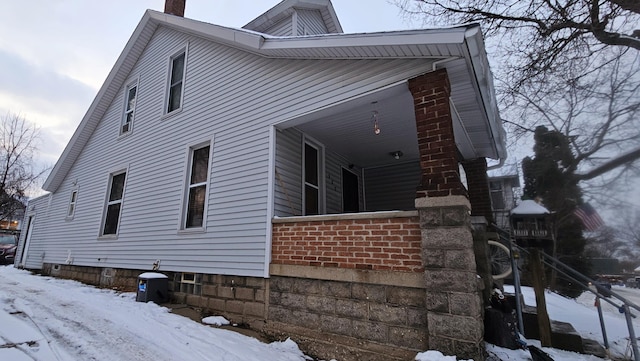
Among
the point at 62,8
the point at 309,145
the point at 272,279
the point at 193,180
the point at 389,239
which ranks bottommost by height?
the point at 272,279

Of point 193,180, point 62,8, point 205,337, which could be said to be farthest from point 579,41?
point 62,8

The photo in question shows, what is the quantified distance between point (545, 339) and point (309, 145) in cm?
526

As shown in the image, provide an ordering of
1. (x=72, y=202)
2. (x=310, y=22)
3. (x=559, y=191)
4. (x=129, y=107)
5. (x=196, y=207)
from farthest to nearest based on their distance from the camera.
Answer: (x=559, y=191) < (x=72, y=202) < (x=129, y=107) < (x=310, y=22) < (x=196, y=207)

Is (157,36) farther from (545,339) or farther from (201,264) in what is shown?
(545,339)

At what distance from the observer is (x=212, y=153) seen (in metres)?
6.29

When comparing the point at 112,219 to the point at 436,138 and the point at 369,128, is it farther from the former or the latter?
the point at 436,138

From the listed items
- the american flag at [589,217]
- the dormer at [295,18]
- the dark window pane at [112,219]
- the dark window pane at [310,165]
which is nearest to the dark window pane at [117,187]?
the dark window pane at [112,219]

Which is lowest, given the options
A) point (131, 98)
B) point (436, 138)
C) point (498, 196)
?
point (436, 138)

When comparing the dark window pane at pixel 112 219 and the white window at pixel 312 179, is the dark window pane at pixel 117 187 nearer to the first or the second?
the dark window pane at pixel 112 219

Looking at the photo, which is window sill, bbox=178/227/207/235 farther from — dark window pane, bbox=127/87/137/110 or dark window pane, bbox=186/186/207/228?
dark window pane, bbox=127/87/137/110

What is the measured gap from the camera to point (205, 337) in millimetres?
4137

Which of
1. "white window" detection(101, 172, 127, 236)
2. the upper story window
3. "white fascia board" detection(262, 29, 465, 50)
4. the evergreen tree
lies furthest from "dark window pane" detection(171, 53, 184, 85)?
the upper story window

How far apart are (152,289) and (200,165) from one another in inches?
108

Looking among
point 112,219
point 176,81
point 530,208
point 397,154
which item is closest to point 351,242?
point 397,154
